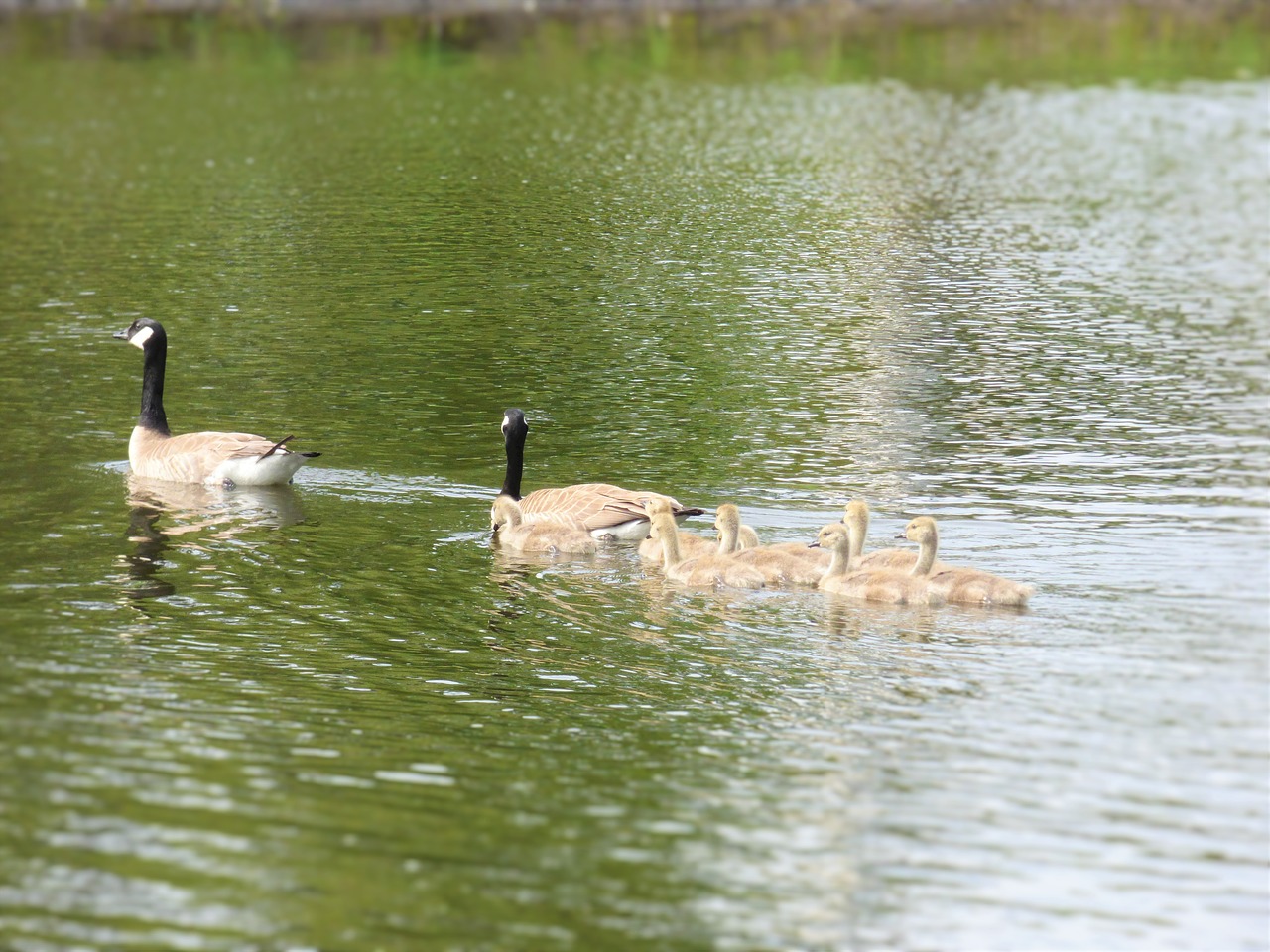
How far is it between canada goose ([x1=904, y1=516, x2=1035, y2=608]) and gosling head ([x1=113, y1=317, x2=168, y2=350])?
963cm

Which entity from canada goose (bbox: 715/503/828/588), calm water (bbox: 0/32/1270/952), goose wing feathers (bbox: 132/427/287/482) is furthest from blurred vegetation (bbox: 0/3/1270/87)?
canada goose (bbox: 715/503/828/588)

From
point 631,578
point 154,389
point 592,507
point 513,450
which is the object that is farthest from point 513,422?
point 154,389

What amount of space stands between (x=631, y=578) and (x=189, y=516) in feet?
15.7

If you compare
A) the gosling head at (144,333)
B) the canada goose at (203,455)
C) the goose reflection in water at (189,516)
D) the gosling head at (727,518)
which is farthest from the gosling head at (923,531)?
the gosling head at (144,333)

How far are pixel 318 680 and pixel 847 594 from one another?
4.32 metres

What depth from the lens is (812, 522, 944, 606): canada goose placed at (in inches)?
565

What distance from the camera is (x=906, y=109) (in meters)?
51.3

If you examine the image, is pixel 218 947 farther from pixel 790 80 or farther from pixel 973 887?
pixel 790 80

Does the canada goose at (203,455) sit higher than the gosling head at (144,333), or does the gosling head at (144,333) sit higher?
the gosling head at (144,333)

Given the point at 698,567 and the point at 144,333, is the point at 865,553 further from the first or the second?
the point at 144,333

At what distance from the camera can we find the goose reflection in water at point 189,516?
53.4 feet

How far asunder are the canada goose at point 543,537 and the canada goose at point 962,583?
323cm

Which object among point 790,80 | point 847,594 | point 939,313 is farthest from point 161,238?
point 790,80

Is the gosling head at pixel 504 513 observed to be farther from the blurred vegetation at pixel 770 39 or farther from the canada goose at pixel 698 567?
the blurred vegetation at pixel 770 39
